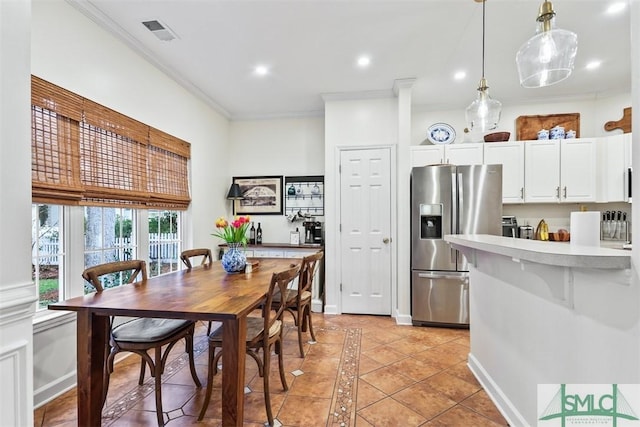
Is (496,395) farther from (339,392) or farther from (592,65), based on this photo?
(592,65)

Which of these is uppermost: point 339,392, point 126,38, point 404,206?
point 126,38

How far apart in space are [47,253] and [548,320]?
3224mm

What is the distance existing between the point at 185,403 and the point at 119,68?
109 inches

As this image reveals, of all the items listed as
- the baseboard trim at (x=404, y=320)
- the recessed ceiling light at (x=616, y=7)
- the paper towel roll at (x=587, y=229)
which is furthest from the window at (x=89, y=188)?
the recessed ceiling light at (x=616, y=7)

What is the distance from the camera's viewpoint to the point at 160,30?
251 cm

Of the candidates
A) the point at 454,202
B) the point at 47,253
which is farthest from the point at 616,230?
the point at 47,253

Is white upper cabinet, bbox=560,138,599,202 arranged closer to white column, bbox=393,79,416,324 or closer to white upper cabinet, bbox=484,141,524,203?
white upper cabinet, bbox=484,141,524,203

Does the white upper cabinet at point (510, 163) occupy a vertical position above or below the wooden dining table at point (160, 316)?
above

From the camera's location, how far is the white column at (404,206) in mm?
3555

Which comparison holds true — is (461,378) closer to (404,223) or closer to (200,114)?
(404,223)

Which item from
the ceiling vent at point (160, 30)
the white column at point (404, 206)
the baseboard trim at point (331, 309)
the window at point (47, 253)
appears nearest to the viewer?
the window at point (47, 253)

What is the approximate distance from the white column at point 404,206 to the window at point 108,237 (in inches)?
115

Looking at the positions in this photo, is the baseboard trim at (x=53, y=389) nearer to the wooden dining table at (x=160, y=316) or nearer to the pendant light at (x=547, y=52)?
the wooden dining table at (x=160, y=316)

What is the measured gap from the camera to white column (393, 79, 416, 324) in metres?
3.55
